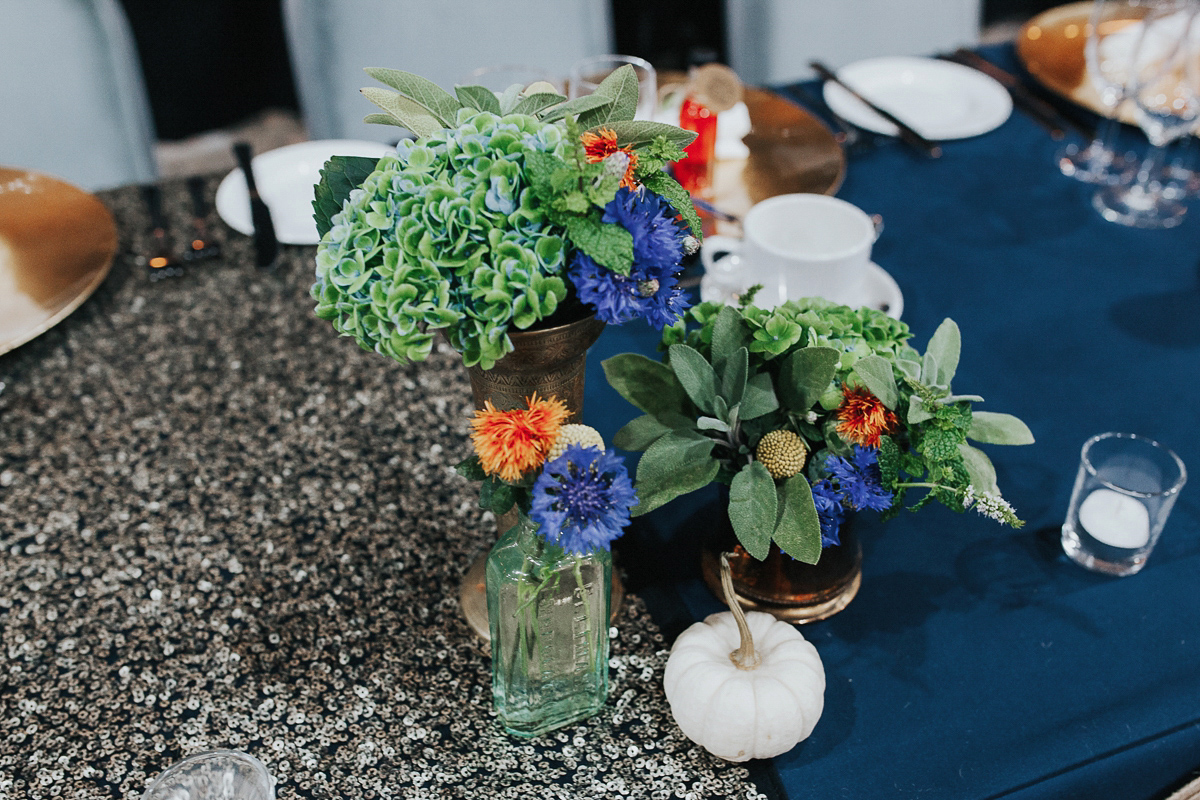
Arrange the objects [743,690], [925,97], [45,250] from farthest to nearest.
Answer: [925,97] → [45,250] → [743,690]

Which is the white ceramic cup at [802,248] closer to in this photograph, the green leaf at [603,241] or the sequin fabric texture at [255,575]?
the sequin fabric texture at [255,575]

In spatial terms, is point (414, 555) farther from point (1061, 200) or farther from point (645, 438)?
point (1061, 200)

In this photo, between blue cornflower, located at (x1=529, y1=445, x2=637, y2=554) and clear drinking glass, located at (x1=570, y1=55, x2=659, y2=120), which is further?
clear drinking glass, located at (x1=570, y1=55, x2=659, y2=120)

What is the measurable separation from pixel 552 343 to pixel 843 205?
49cm

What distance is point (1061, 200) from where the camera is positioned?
1191mm

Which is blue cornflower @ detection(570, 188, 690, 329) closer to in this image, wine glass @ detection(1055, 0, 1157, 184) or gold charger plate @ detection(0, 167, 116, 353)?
gold charger plate @ detection(0, 167, 116, 353)

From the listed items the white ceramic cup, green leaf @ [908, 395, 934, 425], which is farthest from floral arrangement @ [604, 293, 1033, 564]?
the white ceramic cup

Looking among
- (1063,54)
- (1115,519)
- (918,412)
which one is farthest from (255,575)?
(1063,54)

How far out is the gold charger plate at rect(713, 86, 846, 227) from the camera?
3.82 feet

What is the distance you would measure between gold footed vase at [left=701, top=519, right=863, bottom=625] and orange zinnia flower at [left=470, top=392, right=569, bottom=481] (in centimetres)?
22

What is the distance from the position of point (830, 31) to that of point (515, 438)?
141 centimetres

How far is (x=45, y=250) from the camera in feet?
3.57

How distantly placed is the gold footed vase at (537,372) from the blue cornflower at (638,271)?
0.05m

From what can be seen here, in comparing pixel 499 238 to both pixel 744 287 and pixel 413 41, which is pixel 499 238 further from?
pixel 413 41
